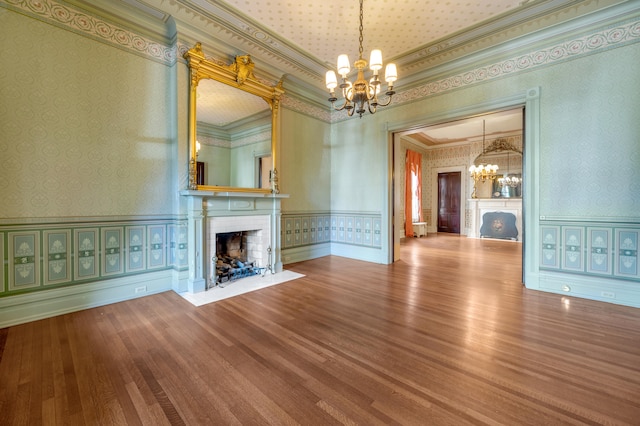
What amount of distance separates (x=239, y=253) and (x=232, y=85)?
257 centimetres

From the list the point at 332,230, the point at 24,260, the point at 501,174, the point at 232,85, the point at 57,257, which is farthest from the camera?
the point at 501,174

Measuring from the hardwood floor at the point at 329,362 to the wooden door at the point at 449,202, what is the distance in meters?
6.89

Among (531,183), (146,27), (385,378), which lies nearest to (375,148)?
(531,183)

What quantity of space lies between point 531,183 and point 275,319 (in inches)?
143

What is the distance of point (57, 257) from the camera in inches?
104

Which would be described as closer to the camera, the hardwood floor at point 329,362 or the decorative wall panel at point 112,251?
the hardwood floor at point 329,362

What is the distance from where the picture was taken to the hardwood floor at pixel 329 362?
1415 mm

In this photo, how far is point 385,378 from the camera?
1.69 metres

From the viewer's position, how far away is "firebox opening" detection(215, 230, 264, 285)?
3957 mm

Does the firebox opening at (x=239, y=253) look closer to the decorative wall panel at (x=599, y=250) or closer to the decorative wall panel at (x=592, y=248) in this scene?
the decorative wall panel at (x=592, y=248)

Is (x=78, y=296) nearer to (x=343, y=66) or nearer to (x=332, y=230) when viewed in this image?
(x=343, y=66)

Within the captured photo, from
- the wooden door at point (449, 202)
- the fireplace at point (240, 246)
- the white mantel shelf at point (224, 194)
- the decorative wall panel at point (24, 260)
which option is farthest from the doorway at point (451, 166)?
the decorative wall panel at point (24, 260)

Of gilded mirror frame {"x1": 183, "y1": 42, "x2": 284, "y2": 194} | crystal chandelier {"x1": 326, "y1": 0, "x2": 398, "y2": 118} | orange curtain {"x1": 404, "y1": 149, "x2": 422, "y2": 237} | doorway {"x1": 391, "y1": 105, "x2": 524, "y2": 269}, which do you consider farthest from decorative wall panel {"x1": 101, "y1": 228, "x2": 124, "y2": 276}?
orange curtain {"x1": 404, "y1": 149, "x2": 422, "y2": 237}

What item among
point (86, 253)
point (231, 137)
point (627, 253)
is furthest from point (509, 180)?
point (86, 253)
